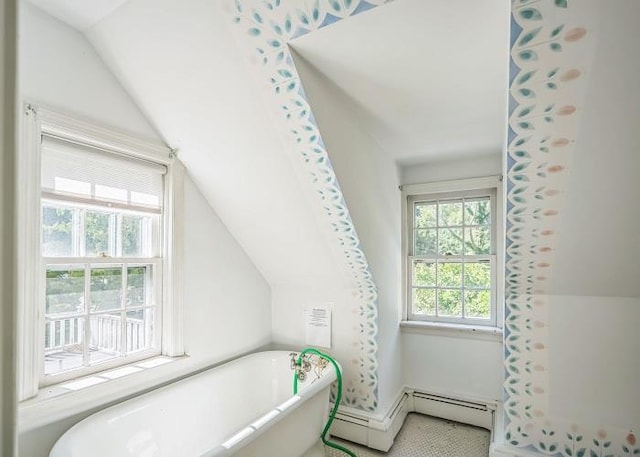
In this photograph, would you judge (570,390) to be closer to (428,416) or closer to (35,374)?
(428,416)

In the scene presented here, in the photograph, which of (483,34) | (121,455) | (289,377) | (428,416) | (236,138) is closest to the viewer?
(483,34)

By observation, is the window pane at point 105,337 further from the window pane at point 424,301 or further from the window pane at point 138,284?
the window pane at point 424,301

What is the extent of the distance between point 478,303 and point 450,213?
0.81 m

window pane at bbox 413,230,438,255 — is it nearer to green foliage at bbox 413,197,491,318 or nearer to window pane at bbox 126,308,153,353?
green foliage at bbox 413,197,491,318

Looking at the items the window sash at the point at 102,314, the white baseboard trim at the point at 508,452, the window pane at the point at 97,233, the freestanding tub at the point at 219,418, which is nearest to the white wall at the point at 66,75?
the window pane at the point at 97,233

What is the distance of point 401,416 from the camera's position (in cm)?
269

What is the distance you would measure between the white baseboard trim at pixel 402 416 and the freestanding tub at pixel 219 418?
1.45ft

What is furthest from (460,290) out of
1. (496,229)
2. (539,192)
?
(539,192)

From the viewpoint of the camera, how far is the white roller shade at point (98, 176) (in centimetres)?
164

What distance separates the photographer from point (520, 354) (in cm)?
205

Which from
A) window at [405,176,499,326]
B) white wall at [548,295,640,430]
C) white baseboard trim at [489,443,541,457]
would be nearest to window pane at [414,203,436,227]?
window at [405,176,499,326]

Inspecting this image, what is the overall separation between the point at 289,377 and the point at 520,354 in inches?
60.5

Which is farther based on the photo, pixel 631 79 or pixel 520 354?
pixel 520 354

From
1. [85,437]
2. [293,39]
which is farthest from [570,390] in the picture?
[85,437]
